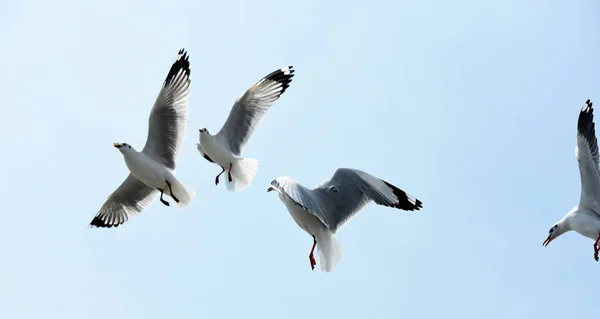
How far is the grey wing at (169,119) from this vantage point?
11.3 m

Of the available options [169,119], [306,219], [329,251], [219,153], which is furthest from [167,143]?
[329,251]

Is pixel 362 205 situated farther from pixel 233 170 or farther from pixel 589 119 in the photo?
pixel 589 119

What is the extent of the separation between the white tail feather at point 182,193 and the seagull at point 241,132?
0.62 m

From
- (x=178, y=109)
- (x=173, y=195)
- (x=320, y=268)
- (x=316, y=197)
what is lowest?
(x=320, y=268)

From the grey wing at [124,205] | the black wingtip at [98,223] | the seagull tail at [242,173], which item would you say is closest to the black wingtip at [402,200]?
the seagull tail at [242,173]

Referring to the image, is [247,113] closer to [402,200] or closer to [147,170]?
[147,170]

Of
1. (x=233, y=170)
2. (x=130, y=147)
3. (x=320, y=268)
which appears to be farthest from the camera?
(x=233, y=170)

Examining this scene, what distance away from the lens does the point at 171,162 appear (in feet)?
37.7

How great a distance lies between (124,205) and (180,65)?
6.19 ft

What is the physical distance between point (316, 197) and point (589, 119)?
4434 millimetres

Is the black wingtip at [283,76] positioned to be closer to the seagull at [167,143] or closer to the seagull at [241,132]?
the seagull at [241,132]

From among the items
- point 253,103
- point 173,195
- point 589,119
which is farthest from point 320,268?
point 589,119

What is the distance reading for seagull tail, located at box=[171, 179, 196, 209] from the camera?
11336mm

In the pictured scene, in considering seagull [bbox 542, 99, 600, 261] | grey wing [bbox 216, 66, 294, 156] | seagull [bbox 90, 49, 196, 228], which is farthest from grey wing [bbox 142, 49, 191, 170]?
seagull [bbox 542, 99, 600, 261]
